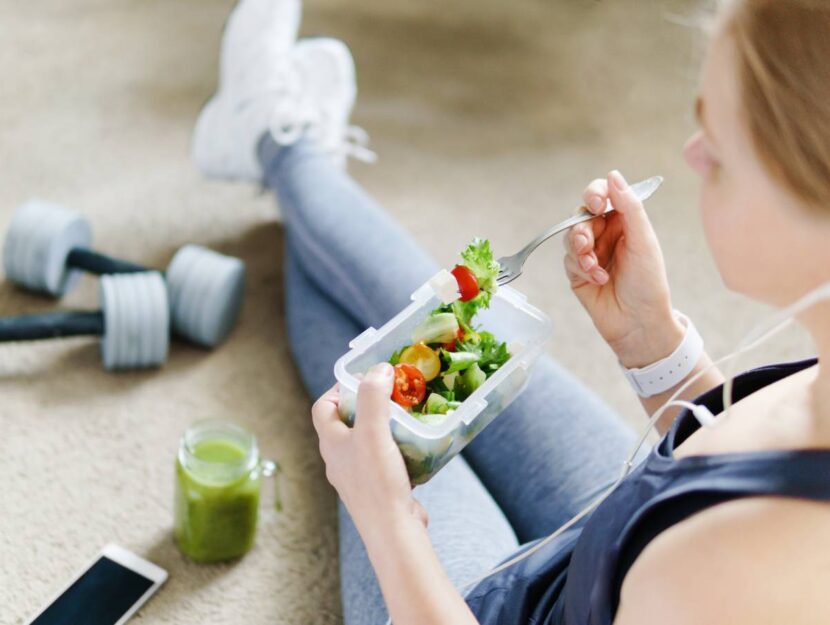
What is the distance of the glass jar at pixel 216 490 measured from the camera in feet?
3.76

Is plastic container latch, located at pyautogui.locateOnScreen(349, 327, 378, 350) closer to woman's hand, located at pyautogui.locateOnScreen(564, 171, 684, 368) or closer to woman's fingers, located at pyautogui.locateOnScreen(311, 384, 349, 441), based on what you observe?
woman's fingers, located at pyautogui.locateOnScreen(311, 384, 349, 441)

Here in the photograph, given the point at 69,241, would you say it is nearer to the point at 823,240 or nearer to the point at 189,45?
the point at 189,45

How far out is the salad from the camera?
0.85m

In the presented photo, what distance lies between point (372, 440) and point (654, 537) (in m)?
0.23

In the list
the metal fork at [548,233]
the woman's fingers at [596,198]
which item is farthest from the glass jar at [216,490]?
the woman's fingers at [596,198]

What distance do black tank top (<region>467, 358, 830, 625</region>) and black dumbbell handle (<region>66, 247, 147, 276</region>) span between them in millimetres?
924

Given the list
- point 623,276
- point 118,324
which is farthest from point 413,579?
point 118,324

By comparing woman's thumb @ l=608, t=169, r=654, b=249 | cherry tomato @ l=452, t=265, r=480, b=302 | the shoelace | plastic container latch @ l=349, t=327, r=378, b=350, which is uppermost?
woman's thumb @ l=608, t=169, r=654, b=249

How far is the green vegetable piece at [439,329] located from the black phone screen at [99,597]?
0.54m

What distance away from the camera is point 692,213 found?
204cm

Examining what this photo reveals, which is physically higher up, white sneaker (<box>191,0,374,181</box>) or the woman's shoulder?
the woman's shoulder

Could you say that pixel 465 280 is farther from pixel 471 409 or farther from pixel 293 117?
pixel 293 117

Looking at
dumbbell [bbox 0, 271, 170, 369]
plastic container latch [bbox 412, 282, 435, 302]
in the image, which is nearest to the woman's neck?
plastic container latch [bbox 412, 282, 435, 302]

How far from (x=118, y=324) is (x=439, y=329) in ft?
2.34
